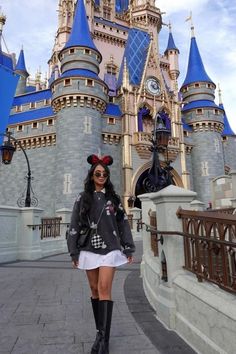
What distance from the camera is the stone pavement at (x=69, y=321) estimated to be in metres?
2.77

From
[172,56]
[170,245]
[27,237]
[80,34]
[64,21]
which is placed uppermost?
[64,21]

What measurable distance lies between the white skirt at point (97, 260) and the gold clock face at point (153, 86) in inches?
1001

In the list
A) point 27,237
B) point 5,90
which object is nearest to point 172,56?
point 5,90

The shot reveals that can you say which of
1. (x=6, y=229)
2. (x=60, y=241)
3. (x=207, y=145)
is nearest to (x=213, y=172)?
(x=207, y=145)

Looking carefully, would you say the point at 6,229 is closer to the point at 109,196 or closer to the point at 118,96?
the point at 109,196

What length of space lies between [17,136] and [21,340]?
23.8 meters

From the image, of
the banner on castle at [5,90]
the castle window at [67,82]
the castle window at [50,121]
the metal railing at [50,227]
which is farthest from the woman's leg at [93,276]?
the castle window at [50,121]

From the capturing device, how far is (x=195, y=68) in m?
29.7

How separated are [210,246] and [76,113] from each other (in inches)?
794

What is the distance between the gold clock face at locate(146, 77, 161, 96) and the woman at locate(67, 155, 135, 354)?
25003 mm

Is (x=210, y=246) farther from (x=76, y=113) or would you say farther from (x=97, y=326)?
(x=76, y=113)

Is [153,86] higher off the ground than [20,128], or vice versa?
[153,86]

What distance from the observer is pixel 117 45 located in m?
33.6

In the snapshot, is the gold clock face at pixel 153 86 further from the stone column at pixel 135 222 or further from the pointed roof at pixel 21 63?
the pointed roof at pixel 21 63
